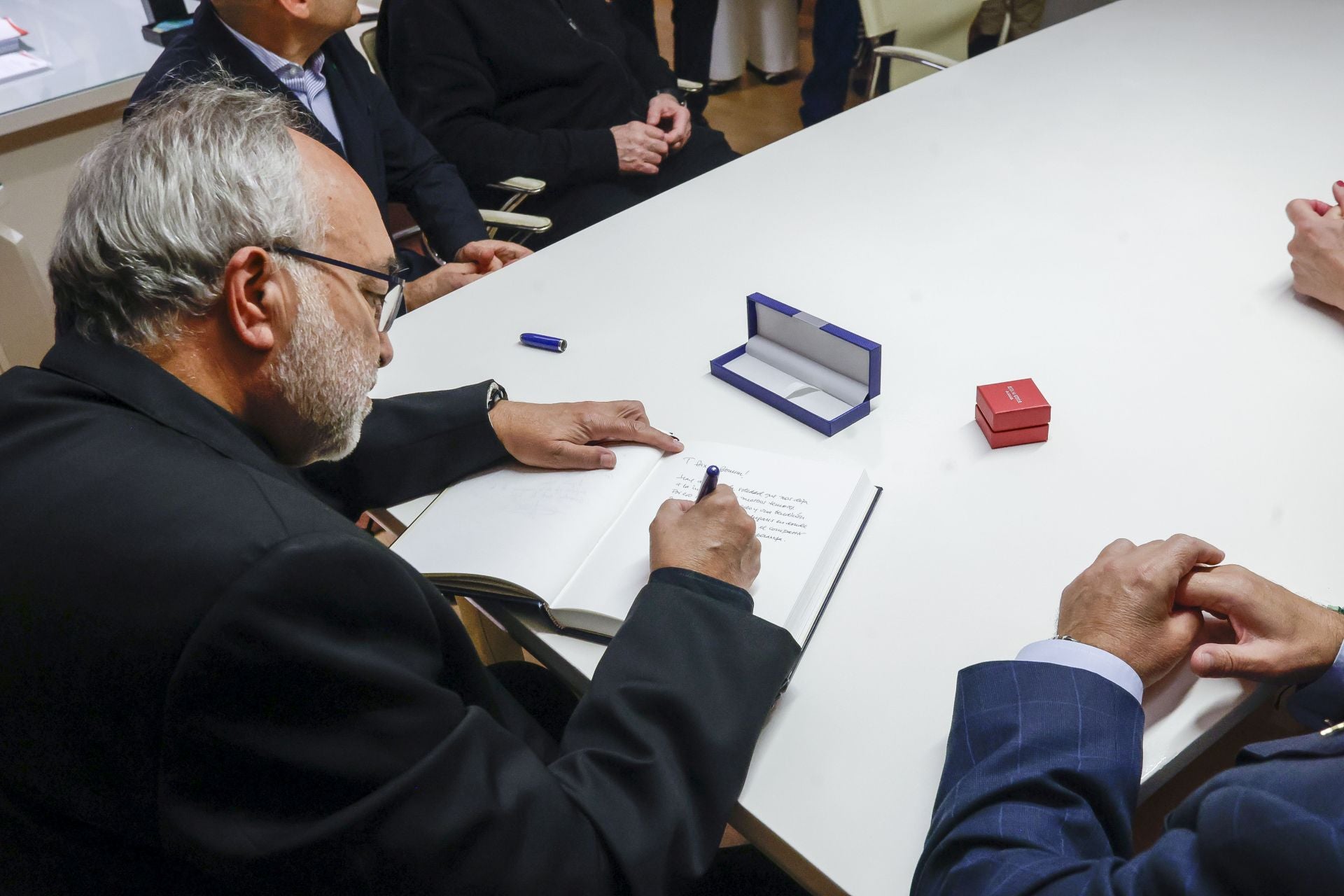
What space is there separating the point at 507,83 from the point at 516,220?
55 cm

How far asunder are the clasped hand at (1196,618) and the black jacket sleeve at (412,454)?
2.36ft

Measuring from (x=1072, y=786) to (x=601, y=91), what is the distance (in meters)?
2.31

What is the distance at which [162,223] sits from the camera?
0.85 m

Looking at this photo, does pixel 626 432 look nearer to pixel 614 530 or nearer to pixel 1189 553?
pixel 614 530

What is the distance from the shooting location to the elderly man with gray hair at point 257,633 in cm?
68

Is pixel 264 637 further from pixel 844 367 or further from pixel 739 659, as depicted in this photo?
pixel 844 367

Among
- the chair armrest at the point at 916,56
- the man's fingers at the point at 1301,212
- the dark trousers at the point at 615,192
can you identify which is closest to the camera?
the man's fingers at the point at 1301,212

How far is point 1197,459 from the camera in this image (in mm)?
1146

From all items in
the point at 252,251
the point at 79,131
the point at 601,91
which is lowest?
the point at 79,131

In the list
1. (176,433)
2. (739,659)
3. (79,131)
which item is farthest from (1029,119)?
(79,131)

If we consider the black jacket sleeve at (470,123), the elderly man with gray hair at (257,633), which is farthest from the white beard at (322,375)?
the black jacket sleeve at (470,123)

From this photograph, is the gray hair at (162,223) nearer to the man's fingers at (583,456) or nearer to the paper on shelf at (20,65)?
the man's fingers at (583,456)

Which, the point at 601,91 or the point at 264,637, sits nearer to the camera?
the point at 264,637

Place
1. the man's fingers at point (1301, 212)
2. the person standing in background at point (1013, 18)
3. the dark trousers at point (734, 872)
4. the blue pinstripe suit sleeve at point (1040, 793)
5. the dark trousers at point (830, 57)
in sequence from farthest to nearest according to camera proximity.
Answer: the person standing in background at point (1013, 18)
the dark trousers at point (830, 57)
the man's fingers at point (1301, 212)
the dark trousers at point (734, 872)
the blue pinstripe suit sleeve at point (1040, 793)
